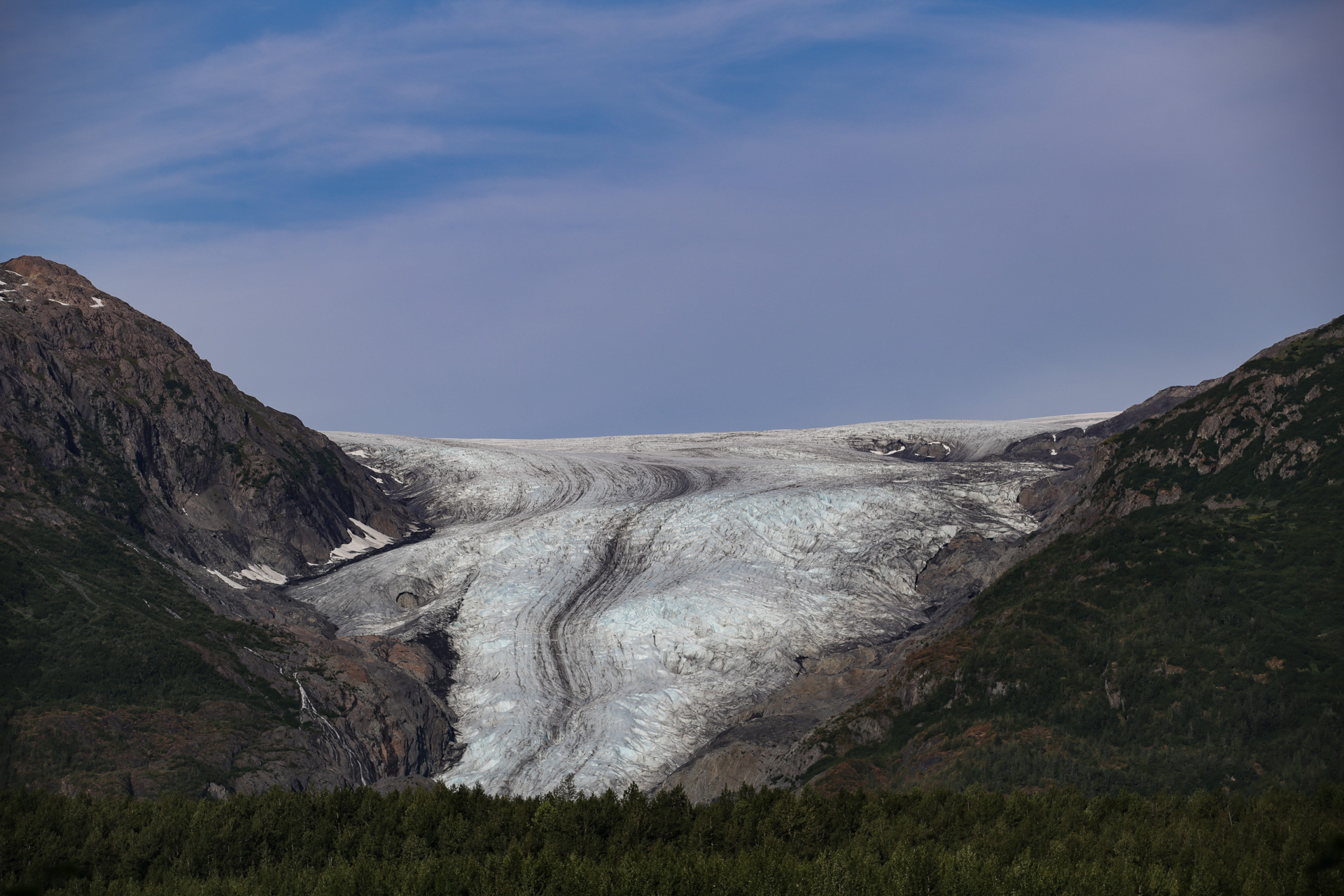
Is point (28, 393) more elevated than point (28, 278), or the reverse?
point (28, 278)

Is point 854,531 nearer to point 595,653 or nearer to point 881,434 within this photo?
point 595,653

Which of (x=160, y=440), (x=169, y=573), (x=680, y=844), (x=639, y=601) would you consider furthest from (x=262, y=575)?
(x=680, y=844)

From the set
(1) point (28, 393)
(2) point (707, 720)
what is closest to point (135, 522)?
(1) point (28, 393)

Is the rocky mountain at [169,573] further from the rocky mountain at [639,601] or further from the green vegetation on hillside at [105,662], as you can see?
the rocky mountain at [639,601]

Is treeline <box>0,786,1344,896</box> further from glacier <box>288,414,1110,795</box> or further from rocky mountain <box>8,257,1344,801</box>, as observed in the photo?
glacier <box>288,414,1110,795</box>

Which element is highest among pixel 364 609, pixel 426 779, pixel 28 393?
pixel 28 393

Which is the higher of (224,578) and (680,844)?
(224,578)

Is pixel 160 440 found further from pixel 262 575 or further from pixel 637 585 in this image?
pixel 637 585

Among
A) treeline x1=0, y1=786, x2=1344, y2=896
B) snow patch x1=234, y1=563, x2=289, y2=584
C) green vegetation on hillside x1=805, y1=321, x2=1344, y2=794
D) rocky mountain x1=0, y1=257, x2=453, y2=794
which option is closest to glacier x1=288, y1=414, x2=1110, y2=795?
snow patch x1=234, y1=563, x2=289, y2=584
